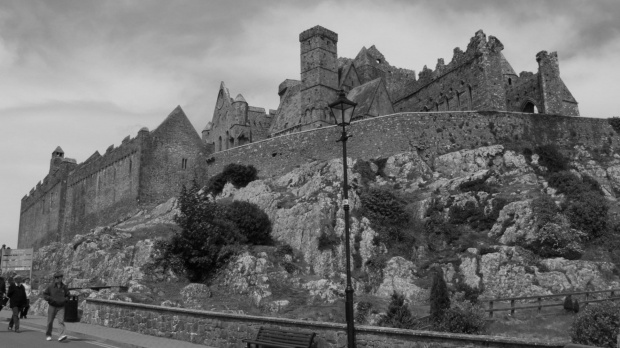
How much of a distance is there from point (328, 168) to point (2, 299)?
2324 cm

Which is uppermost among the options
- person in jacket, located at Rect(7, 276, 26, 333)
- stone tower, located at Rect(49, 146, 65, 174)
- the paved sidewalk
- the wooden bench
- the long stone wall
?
stone tower, located at Rect(49, 146, 65, 174)

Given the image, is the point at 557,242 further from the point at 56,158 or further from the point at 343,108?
the point at 56,158

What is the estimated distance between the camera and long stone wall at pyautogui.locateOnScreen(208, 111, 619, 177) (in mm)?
42656

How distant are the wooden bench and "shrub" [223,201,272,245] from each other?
20.9 m

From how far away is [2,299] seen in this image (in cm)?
2175

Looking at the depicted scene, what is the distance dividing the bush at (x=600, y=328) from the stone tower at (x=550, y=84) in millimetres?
36908

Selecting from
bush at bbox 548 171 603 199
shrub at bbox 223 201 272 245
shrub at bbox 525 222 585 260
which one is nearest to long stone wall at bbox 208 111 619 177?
bush at bbox 548 171 603 199

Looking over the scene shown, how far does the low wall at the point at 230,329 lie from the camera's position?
11828 mm

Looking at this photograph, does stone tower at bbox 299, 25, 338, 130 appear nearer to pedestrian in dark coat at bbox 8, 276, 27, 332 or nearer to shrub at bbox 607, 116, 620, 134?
shrub at bbox 607, 116, 620, 134

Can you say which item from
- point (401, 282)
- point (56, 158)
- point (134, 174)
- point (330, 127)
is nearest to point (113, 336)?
point (401, 282)

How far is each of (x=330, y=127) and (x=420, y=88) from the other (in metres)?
14.1

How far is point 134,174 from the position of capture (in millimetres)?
50812

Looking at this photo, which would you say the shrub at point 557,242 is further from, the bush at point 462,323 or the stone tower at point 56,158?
the stone tower at point 56,158

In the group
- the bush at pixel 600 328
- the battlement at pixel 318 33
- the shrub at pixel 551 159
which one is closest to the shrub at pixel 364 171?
the shrub at pixel 551 159
